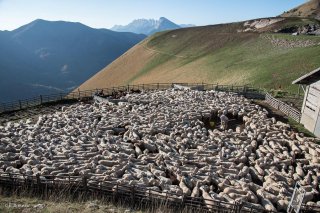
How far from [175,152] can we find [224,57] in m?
56.3

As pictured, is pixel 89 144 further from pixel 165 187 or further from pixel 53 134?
pixel 165 187

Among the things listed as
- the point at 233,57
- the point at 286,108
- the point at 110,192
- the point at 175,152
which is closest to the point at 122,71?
the point at 233,57

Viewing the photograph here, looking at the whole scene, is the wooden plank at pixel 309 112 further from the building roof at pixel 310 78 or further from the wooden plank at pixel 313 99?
the building roof at pixel 310 78

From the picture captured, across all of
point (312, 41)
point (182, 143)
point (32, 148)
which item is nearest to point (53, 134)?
point (32, 148)

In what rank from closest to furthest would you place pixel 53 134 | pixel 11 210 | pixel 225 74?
pixel 11 210 < pixel 53 134 < pixel 225 74

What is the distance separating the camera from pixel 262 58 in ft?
204

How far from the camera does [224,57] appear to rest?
72812 mm

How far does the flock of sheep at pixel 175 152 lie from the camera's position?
52.4ft

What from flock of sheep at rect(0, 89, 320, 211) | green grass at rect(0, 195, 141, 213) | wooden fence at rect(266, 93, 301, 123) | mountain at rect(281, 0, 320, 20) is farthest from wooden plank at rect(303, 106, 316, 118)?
mountain at rect(281, 0, 320, 20)

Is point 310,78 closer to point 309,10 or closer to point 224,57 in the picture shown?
point 224,57

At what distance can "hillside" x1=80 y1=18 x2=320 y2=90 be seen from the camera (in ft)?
170

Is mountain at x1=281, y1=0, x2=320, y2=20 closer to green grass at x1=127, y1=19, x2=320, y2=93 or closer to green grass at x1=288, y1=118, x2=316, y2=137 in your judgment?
green grass at x1=127, y1=19, x2=320, y2=93

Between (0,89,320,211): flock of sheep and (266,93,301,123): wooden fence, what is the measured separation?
2994 mm

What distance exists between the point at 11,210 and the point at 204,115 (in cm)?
1834
